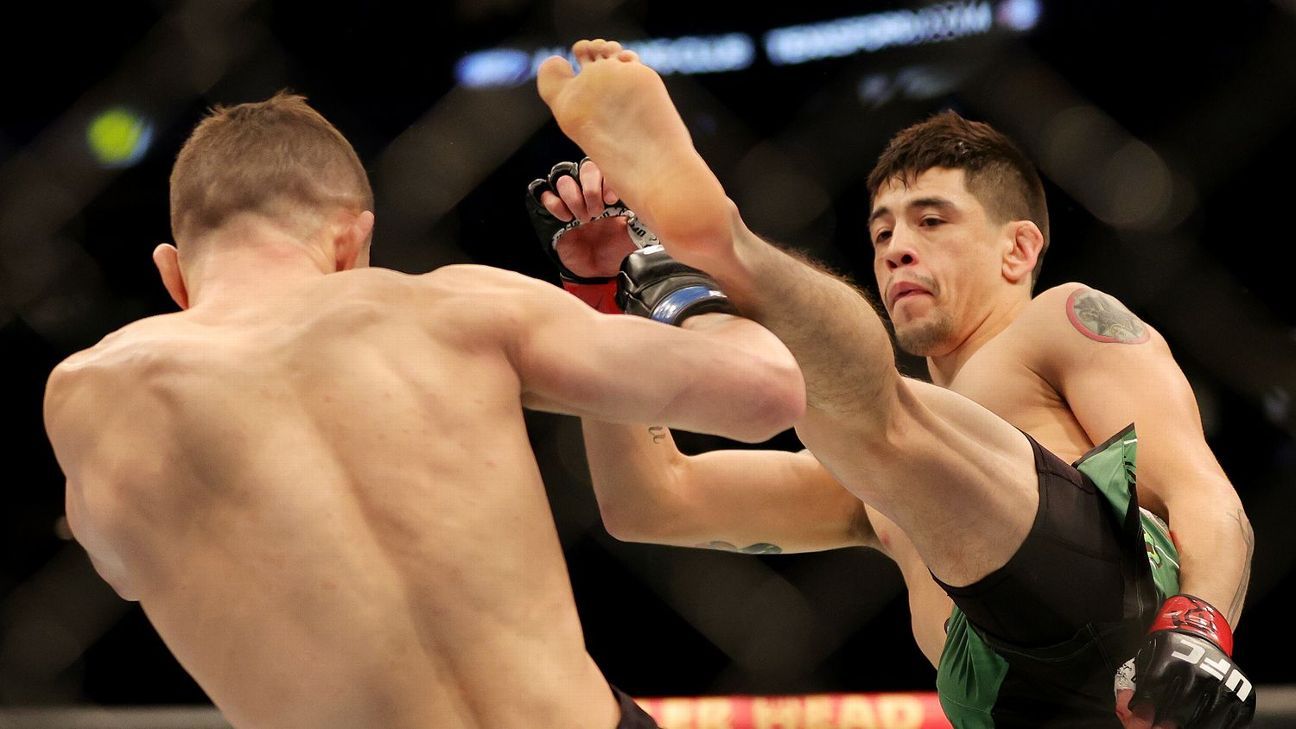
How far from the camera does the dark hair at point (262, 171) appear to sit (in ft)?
4.47

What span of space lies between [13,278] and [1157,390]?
246 cm

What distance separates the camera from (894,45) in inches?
138

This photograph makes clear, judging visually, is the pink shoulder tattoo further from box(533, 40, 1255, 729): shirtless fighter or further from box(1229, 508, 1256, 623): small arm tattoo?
box(1229, 508, 1256, 623): small arm tattoo

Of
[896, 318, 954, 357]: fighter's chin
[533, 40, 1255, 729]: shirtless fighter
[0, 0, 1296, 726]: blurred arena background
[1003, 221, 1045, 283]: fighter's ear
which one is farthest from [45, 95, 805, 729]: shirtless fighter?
[0, 0, 1296, 726]: blurred arena background

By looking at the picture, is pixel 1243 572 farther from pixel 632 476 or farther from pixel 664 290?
pixel 664 290

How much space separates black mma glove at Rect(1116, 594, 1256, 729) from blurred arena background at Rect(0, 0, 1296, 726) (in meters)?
1.61

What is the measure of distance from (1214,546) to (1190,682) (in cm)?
29

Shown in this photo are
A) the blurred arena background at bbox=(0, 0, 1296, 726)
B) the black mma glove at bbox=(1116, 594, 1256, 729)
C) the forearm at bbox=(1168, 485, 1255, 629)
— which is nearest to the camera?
the black mma glove at bbox=(1116, 594, 1256, 729)

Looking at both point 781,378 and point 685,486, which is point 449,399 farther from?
point 685,486

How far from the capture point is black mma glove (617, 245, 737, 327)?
1356mm

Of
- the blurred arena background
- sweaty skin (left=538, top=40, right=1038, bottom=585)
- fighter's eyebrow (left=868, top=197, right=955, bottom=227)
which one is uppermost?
sweaty skin (left=538, top=40, right=1038, bottom=585)

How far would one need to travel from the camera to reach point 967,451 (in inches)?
64.7

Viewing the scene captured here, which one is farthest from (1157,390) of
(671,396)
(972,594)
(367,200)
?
(367,200)

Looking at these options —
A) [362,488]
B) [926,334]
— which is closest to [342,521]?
[362,488]
